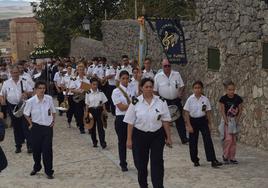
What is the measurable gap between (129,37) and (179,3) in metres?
2.56

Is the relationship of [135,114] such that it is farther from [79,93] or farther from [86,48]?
[86,48]

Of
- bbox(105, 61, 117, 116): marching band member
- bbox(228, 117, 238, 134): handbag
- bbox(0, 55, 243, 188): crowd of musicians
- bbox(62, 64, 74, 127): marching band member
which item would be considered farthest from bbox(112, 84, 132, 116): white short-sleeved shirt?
bbox(105, 61, 117, 116): marching band member

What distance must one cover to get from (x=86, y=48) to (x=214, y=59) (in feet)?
53.4

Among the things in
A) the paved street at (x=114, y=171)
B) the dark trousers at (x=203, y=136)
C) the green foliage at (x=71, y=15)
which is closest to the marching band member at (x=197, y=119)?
the dark trousers at (x=203, y=136)

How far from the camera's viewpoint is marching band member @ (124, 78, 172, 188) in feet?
24.3

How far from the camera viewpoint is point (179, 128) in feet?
38.8

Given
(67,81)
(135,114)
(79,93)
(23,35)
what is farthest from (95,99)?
(23,35)

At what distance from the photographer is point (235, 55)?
11.8 m

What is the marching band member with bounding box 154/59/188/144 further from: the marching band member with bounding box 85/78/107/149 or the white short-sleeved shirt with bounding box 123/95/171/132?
the white short-sleeved shirt with bounding box 123/95/171/132

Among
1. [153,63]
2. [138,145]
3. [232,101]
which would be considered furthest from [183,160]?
[153,63]

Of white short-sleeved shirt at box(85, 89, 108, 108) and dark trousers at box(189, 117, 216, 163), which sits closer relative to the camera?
dark trousers at box(189, 117, 216, 163)

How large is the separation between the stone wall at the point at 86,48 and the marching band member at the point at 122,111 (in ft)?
51.6

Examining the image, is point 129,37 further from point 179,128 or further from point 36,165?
point 36,165

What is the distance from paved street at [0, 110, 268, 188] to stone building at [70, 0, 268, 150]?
0.80 m
